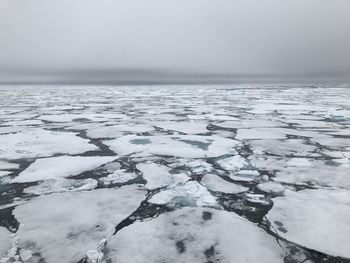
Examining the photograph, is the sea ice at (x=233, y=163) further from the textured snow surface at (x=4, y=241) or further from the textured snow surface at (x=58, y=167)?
the textured snow surface at (x=4, y=241)

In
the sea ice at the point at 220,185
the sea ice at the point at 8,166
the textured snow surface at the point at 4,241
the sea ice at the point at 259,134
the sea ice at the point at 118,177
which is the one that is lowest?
the sea ice at the point at 259,134

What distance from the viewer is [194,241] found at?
4.26 ft

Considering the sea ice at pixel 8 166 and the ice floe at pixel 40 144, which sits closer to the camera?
the sea ice at pixel 8 166

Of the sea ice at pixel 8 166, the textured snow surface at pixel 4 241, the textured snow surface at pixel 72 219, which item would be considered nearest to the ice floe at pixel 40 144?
the sea ice at pixel 8 166

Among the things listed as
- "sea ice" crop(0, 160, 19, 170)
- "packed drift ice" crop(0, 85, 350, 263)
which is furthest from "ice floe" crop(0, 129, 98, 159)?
"sea ice" crop(0, 160, 19, 170)

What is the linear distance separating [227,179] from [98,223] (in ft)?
2.98

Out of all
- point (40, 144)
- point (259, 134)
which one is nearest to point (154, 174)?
point (40, 144)

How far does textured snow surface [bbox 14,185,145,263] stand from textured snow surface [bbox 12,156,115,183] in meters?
0.38

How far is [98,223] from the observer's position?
1.46 metres

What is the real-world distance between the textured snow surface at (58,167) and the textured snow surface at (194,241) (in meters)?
0.95

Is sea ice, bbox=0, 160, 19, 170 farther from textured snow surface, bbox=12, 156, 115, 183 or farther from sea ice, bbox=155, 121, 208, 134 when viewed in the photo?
sea ice, bbox=155, 121, 208, 134

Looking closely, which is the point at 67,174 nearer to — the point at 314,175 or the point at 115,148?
the point at 115,148

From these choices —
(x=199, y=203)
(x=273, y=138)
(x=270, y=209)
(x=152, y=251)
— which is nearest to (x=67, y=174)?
(x=199, y=203)

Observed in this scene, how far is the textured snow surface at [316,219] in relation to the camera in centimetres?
129
